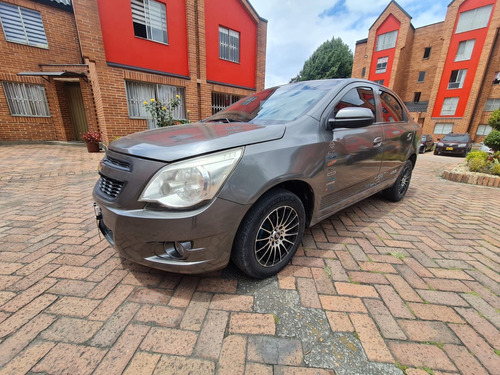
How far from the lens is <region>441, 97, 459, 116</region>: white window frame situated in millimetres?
20312

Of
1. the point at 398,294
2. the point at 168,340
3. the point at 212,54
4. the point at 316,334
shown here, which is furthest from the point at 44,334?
the point at 212,54

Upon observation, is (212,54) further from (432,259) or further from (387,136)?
(432,259)

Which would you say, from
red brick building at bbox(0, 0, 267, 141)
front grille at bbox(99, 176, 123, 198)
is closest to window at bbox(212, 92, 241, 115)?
red brick building at bbox(0, 0, 267, 141)

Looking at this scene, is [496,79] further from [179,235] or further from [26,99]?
[26,99]

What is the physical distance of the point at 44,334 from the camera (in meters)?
1.27

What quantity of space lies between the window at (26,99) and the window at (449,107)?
29.8 m

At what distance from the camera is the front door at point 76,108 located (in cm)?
962

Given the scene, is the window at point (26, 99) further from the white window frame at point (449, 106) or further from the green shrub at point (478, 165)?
the white window frame at point (449, 106)

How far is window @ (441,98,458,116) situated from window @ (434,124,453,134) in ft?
3.37

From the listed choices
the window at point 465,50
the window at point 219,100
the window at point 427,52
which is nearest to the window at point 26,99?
the window at point 219,100

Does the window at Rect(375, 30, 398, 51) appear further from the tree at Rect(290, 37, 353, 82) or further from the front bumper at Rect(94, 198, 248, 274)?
the front bumper at Rect(94, 198, 248, 274)

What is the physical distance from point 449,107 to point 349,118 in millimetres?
26973

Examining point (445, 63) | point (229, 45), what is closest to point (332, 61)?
point (445, 63)

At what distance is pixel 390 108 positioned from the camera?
2918 millimetres
